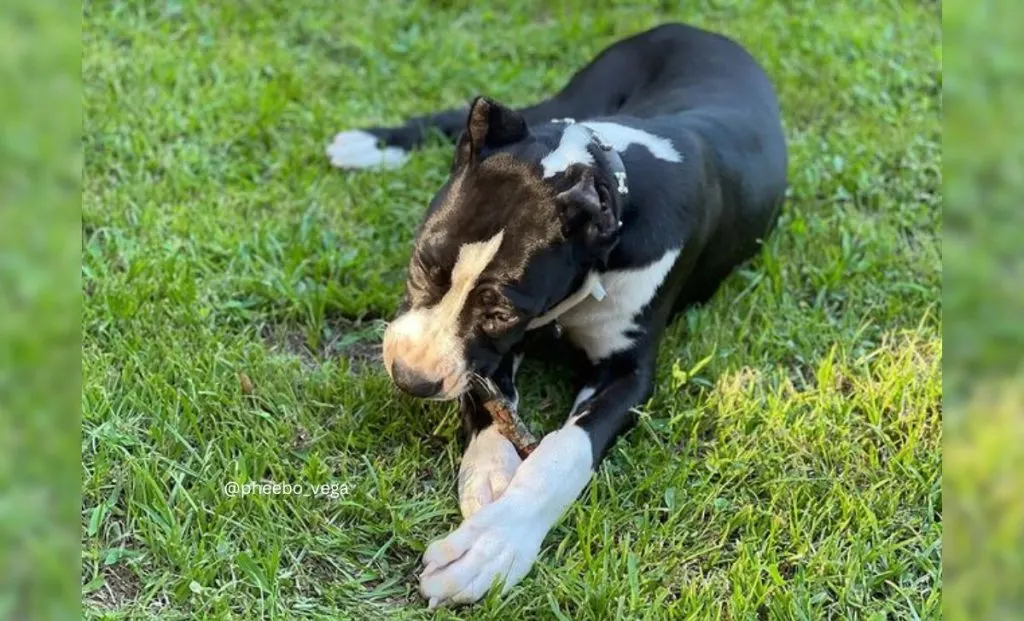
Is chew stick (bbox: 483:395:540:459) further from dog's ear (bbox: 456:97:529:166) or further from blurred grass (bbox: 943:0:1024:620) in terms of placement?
blurred grass (bbox: 943:0:1024:620)

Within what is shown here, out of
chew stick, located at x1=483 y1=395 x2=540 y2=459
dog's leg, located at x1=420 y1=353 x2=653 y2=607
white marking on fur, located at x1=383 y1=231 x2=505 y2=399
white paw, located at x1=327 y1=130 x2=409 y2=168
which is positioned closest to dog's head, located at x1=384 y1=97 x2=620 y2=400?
white marking on fur, located at x1=383 y1=231 x2=505 y2=399

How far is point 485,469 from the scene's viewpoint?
10.4 feet

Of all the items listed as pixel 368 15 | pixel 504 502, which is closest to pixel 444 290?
pixel 504 502

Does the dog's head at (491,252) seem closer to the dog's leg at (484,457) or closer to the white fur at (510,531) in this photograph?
the dog's leg at (484,457)

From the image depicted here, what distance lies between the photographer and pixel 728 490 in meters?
3.29

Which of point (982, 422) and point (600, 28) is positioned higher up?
point (982, 422)

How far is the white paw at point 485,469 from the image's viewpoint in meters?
3.10

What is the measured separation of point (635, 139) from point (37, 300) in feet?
6.20

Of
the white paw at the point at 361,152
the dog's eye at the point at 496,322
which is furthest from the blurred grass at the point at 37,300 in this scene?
the white paw at the point at 361,152

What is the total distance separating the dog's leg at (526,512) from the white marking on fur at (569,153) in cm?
72

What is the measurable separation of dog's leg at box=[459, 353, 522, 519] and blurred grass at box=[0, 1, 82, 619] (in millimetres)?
1150

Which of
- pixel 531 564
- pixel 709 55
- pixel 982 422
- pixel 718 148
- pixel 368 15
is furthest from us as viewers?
pixel 368 15

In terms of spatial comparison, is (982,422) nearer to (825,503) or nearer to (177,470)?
(825,503)

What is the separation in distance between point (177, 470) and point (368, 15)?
312cm
